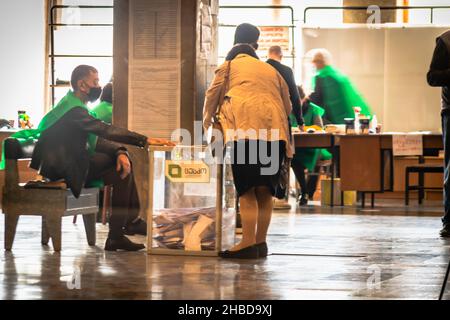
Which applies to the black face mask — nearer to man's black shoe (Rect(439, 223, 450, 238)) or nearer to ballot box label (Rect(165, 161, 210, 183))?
ballot box label (Rect(165, 161, 210, 183))

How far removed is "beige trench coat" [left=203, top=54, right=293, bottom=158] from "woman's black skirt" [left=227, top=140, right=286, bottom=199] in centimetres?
5

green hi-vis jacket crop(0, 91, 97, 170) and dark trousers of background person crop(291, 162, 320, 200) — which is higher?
green hi-vis jacket crop(0, 91, 97, 170)

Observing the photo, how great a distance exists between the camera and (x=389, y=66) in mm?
13734

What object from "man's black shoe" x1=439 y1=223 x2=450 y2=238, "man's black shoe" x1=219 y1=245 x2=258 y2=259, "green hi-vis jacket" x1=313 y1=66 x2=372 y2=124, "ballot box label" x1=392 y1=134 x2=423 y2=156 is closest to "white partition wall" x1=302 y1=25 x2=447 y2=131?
"green hi-vis jacket" x1=313 y1=66 x2=372 y2=124

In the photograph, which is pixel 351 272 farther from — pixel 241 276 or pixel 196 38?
pixel 196 38

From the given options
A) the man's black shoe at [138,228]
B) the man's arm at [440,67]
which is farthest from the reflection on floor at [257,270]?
the man's arm at [440,67]

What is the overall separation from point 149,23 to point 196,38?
34cm

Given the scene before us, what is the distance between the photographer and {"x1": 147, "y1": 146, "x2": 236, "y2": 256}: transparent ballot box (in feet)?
21.8

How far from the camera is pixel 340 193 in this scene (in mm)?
12156

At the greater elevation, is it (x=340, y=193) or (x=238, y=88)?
(x=238, y=88)

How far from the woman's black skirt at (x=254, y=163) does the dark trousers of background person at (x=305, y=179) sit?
5648 millimetres

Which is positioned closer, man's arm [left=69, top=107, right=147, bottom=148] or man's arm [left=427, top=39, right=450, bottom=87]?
man's arm [left=69, top=107, right=147, bottom=148]

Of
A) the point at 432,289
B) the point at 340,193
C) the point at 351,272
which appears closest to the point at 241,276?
the point at 351,272

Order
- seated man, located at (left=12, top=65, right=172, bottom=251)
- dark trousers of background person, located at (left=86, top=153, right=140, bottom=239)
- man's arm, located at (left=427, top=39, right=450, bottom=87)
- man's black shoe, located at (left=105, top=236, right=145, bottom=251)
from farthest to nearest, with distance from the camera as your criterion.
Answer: man's arm, located at (left=427, top=39, right=450, bottom=87), dark trousers of background person, located at (left=86, top=153, right=140, bottom=239), man's black shoe, located at (left=105, top=236, right=145, bottom=251), seated man, located at (left=12, top=65, right=172, bottom=251)
